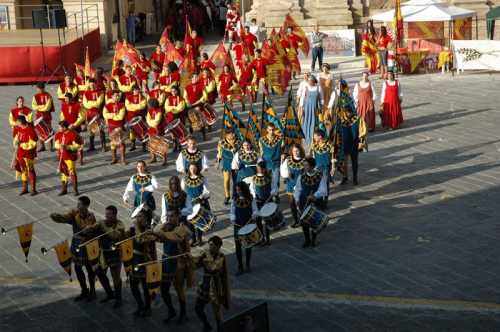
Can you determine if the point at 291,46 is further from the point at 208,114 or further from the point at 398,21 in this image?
the point at 208,114

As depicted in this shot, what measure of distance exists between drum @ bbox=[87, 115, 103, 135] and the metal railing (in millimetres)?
12349

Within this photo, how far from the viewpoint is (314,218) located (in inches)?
559

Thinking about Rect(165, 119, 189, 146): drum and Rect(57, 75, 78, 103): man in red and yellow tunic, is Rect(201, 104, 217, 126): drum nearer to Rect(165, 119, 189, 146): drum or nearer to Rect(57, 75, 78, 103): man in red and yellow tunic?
Rect(165, 119, 189, 146): drum

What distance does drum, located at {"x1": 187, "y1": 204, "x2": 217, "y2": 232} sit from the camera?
46.4 feet

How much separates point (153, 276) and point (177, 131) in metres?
8.89

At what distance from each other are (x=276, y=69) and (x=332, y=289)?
13.4 metres

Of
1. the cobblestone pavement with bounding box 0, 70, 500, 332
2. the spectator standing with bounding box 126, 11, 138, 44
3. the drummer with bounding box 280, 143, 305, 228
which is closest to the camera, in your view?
the cobblestone pavement with bounding box 0, 70, 500, 332

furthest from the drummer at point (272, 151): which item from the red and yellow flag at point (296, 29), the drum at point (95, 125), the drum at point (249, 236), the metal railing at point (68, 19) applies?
the metal railing at point (68, 19)

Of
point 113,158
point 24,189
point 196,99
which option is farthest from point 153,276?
point 196,99

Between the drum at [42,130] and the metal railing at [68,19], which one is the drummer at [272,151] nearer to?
the drum at [42,130]

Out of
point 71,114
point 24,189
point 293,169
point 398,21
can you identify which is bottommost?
point 24,189

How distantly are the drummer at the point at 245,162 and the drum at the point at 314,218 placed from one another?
1631mm

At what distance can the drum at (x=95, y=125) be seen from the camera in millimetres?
20750

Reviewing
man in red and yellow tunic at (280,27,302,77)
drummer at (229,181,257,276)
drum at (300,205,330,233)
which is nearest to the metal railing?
man in red and yellow tunic at (280,27,302,77)
